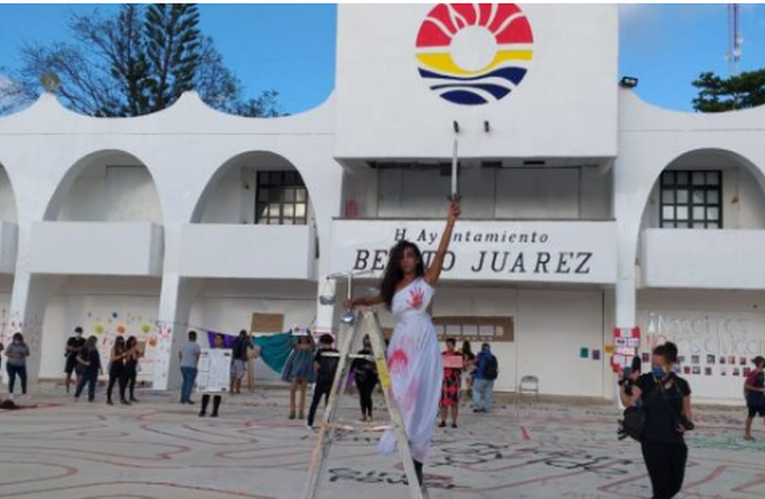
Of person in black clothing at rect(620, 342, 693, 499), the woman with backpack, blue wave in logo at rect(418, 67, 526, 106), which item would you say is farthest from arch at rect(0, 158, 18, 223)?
person in black clothing at rect(620, 342, 693, 499)

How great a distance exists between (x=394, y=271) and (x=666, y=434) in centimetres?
258

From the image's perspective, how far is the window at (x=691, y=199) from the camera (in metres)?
23.1

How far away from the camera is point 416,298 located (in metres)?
5.37

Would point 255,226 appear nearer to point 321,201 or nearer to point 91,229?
point 321,201

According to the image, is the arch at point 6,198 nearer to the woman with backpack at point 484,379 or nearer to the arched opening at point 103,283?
the arched opening at point 103,283

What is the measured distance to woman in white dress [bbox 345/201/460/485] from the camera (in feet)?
17.4

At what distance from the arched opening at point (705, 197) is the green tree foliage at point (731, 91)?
16799 millimetres

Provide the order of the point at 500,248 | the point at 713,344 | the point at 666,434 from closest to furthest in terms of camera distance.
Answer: the point at 666,434 → the point at 500,248 → the point at 713,344

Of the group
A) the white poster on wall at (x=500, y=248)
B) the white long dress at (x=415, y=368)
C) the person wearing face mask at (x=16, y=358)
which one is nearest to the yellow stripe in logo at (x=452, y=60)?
the white poster on wall at (x=500, y=248)

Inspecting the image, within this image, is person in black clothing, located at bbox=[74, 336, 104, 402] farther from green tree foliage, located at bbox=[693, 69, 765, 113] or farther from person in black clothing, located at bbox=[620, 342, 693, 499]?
green tree foliage, located at bbox=[693, 69, 765, 113]

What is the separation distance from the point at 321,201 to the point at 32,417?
1020cm

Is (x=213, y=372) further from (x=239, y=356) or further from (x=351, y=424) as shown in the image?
(x=351, y=424)

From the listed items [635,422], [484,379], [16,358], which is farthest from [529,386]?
[635,422]

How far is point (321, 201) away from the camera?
22562 mm
